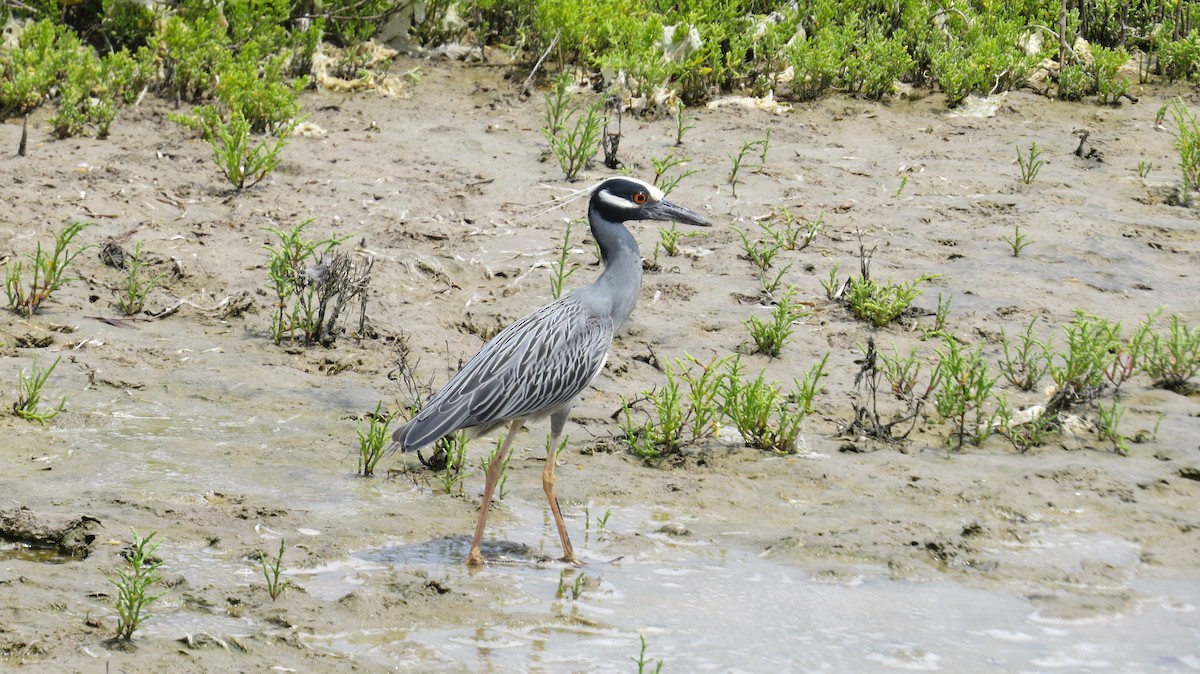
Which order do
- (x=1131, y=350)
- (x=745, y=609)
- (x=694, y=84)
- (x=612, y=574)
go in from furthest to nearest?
(x=694, y=84) < (x=1131, y=350) < (x=612, y=574) < (x=745, y=609)

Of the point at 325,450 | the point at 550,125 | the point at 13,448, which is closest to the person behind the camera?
the point at 13,448

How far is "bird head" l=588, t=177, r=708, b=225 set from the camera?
6516 mm

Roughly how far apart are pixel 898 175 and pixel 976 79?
1.75 m

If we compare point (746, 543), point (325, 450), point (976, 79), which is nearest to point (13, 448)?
point (325, 450)

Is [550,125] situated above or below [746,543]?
above

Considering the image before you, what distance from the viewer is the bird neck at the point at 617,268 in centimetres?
644

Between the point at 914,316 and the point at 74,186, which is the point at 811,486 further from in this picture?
the point at 74,186

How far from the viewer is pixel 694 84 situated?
454 inches

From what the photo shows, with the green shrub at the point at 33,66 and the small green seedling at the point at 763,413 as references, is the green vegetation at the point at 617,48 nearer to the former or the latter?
the green shrub at the point at 33,66

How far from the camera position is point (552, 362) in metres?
6.04

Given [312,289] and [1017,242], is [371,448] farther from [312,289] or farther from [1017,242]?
[1017,242]

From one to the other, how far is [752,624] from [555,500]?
1.12 metres

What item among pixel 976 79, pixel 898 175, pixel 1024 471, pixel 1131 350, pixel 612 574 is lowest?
pixel 612 574

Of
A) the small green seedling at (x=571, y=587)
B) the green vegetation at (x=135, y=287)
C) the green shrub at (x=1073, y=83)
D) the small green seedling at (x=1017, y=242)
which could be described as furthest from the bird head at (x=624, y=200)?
the green shrub at (x=1073, y=83)
